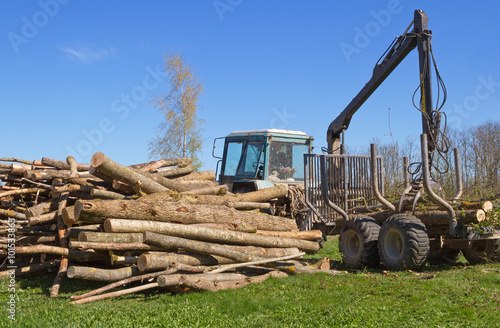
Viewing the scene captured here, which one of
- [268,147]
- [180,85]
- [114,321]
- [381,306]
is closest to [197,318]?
[114,321]

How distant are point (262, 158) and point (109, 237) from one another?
22.4 feet

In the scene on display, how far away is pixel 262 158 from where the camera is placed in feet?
45.5

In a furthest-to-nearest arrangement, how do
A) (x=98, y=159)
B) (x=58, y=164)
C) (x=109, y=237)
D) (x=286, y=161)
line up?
(x=286, y=161) → (x=58, y=164) → (x=98, y=159) → (x=109, y=237)

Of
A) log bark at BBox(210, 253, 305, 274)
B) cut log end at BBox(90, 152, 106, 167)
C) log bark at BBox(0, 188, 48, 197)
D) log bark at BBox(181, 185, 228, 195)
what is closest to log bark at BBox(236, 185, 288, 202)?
log bark at BBox(181, 185, 228, 195)

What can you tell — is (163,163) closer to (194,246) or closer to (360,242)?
(194,246)

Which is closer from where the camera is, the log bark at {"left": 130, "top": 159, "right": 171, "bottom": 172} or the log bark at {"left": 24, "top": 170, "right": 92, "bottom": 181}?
the log bark at {"left": 24, "top": 170, "right": 92, "bottom": 181}

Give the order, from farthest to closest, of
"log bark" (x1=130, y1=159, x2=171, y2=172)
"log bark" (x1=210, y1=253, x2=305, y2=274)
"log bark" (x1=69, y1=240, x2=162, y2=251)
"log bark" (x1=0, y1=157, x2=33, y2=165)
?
"log bark" (x1=130, y1=159, x2=171, y2=172)
"log bark" (x1=0, y1=157, x2=33, y2=165)
"log bark" (x1=210, y1=253, x2=305, y2=274)
"log bark" (x1=69, y1=240, x2=162, y2=251)

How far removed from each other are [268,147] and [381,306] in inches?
326

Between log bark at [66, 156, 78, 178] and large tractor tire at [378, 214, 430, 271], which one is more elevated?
log bark at [66, 156, 78, 178]

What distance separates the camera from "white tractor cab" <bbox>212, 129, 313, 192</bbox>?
13828 millimetres

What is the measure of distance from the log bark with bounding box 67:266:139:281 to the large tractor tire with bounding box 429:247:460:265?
566cm

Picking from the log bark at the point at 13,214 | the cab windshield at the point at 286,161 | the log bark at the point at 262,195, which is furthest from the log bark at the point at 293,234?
the log bark at the point at 13,214

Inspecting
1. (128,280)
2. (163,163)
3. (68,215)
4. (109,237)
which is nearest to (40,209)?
(68,215)

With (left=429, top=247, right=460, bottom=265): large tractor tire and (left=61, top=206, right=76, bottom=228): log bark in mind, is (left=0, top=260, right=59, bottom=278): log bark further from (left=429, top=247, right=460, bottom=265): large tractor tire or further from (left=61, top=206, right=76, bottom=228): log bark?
(left=429, top=247, right=460, bottom=265): large tractor tire
